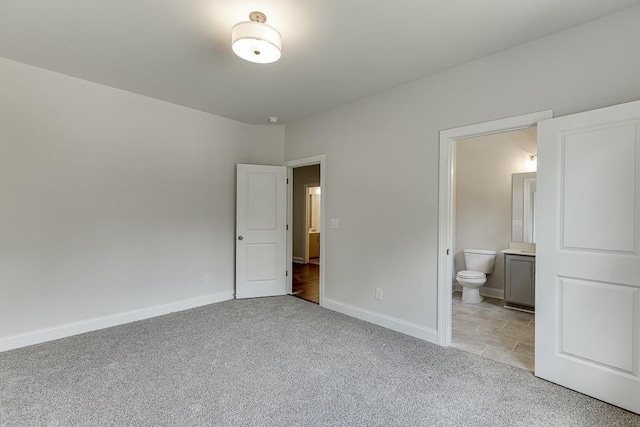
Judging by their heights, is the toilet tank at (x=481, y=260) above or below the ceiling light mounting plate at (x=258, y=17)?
below

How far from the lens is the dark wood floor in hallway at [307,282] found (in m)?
4.47

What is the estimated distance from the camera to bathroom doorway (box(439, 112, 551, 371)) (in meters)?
2.76

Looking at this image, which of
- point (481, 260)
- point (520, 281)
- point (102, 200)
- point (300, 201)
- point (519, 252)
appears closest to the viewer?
point (102, 200)

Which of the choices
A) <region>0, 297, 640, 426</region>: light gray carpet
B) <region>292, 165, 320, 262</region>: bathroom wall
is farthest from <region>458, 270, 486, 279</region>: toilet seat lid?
<region>292, 165, 320, 262</region>: bathroom wall

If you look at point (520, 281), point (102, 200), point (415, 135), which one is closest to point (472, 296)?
point (520, 281)

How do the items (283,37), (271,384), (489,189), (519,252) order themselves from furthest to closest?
(489,189), (519,252), (283,37), (271,384)

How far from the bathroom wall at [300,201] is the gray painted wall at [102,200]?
3093 millimetres

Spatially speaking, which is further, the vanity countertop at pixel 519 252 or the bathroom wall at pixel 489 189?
the bathroom wall at pixel 489 189

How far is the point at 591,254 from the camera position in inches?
77.9

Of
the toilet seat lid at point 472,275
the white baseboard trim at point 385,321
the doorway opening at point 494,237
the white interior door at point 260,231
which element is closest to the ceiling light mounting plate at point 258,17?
the white interior door at point 260,231

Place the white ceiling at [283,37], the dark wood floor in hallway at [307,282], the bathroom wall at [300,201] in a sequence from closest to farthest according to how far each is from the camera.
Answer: the white ceiling at [283,37], the dark wood floor in hallway at [307,282], the bathroom wall at [300,201]

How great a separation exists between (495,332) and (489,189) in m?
2.23

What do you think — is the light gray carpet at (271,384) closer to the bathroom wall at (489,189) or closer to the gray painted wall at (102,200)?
the gray painted wall at (102,200)

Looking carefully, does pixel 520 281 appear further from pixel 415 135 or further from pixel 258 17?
pixel 258 17
